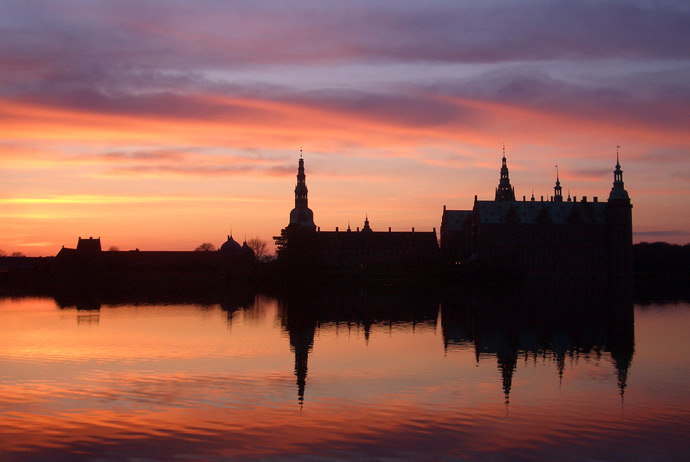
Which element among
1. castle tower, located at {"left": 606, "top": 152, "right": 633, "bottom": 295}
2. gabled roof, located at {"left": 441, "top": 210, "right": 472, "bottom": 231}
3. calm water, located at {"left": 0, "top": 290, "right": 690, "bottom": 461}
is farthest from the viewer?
gabled roof, located at {"left": 441, "top": 210, "right": 472, "bottom": 231}

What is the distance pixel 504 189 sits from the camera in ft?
414

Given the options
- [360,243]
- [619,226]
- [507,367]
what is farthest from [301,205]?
[507,367]

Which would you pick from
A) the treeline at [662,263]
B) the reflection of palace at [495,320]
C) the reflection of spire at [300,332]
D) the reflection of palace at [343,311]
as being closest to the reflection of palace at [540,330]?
the reflection of palace at [495,320]

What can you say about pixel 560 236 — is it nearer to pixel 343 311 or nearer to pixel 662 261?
pixel 662 261

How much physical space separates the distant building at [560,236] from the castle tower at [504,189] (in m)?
8.81

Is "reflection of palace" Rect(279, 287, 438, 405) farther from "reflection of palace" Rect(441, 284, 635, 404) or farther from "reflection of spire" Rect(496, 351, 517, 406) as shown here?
"reflection of spire" Rect(496, 351, 517, 406)

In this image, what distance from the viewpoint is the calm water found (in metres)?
15.2

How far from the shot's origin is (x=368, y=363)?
1016 inches

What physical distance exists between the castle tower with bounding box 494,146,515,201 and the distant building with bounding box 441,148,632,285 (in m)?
8.81

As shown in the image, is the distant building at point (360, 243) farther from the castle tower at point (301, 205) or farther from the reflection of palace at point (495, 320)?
the reflection of palace at point (495, 320)

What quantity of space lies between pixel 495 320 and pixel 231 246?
84350 mm

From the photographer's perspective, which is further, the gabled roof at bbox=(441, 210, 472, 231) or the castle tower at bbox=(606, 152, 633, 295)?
the gabled roof at bbox=(441, 210, 472, 231)

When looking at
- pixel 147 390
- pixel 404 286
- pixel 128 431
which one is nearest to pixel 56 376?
pixel 147 390

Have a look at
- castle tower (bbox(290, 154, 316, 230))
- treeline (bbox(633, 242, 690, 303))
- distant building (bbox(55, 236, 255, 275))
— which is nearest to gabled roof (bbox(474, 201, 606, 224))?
treeline (bbox(633, 242, 690, 303))
